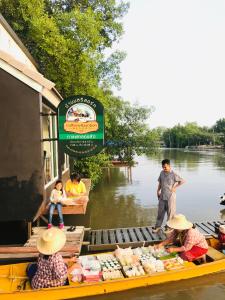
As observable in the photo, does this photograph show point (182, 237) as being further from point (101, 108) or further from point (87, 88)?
point (87, 88)

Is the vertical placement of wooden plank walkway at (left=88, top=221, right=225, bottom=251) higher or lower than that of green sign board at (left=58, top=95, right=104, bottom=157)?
lower

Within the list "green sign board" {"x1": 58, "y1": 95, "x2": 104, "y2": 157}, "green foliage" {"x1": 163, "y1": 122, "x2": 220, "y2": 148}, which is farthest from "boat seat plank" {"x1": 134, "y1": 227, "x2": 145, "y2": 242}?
"green foliage" {"x1": 163, "y1": 122, "x2": 220, "y2": 148}

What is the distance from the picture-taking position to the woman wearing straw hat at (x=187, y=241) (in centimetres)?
865

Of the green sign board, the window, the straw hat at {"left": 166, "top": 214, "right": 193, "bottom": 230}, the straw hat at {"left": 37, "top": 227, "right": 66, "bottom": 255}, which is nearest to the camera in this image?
the straw hat at {"left": 37, "top": 227, "right": 66, "bottom": 255}

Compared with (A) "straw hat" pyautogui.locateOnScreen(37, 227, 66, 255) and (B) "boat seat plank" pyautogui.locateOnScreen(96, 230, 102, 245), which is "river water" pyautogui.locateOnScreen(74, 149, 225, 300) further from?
(B) "boat seat plank" pyautogui.locateOnScreen(96, 230, 102, 245)

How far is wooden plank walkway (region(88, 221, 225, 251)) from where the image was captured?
35.8 ft

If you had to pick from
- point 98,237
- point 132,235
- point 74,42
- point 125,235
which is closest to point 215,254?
point 132,235

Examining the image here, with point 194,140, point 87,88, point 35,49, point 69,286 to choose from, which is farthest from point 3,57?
point 194,140

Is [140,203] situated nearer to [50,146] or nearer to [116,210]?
[116,210]

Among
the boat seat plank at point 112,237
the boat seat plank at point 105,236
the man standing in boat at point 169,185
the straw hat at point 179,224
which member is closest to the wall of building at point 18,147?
the boat seat plank at point 105,236

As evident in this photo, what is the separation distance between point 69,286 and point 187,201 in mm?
13845

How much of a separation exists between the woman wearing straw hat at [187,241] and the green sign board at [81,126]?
3680 mm

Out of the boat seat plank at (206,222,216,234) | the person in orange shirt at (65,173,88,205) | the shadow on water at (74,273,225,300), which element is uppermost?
the person in orange shirt at (65,173,88,205)

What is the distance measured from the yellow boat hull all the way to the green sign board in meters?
4.09
